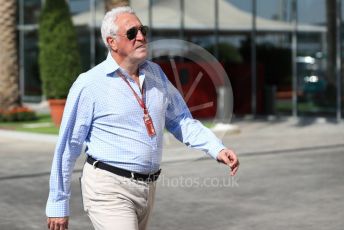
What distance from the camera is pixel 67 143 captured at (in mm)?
3955

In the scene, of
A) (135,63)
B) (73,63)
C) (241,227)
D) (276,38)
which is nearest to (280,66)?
(276,38)

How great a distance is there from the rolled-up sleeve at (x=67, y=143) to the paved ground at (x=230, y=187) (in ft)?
12.0

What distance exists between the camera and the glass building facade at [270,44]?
65.6 feet

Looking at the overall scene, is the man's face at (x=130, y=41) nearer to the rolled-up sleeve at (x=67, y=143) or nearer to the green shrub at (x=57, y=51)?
the rolled-up sleeve at (x=67, y=143)

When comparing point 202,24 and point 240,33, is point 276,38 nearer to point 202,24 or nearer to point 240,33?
point 240,33

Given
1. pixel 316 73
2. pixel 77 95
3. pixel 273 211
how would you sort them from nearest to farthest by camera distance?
pixel 77 95
pixel 273 211
pixel 316 73

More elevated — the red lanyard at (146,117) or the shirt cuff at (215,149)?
the red lanyard at (146,117)

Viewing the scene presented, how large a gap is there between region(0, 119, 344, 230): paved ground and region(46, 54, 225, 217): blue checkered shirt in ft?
11.8

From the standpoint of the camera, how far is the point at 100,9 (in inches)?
1043

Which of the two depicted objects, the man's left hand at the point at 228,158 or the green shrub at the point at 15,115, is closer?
the man's left hand at the point at 228,158

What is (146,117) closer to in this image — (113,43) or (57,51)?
(113,43)

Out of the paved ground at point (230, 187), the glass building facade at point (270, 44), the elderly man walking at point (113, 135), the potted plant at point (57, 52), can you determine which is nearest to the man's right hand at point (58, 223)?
the elderly man walking at point (113, 135)

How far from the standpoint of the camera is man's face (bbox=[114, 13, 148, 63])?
3971 mm

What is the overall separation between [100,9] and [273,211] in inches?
752
